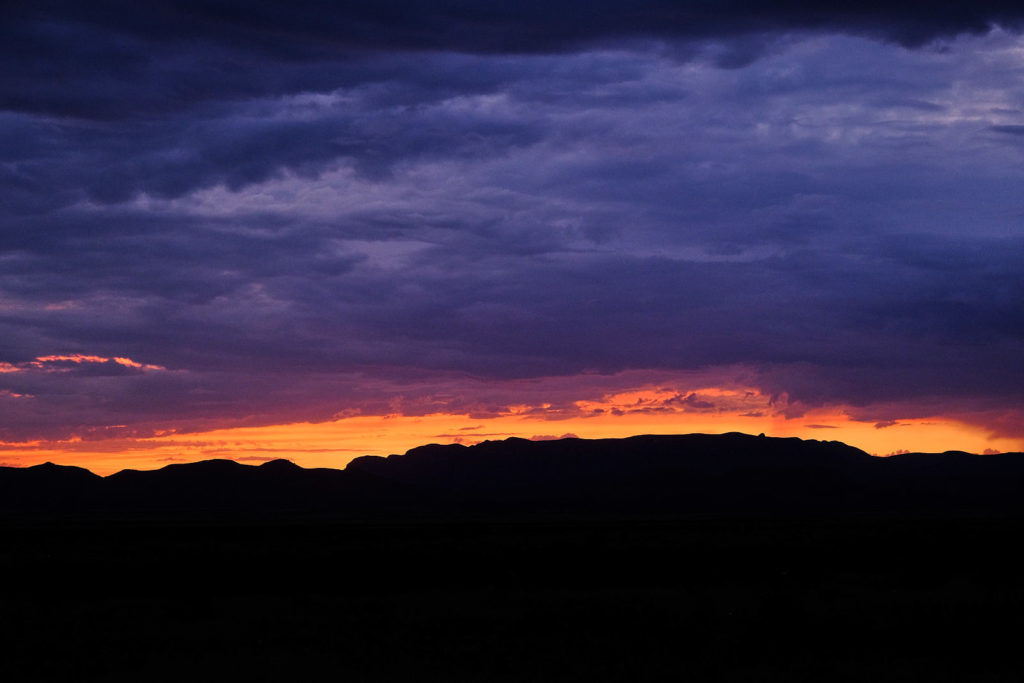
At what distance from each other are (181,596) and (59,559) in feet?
58.0

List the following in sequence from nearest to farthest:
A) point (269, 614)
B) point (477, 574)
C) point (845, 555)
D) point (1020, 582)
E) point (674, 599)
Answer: point (269, 614), point (674, 599), point (1020, 582), point (477, 574), point (845, 555)

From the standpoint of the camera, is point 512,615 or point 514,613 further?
point 514,613

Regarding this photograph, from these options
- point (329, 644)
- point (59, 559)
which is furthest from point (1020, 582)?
point (59, 559)

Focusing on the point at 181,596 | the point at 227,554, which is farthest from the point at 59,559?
the point at 181,596

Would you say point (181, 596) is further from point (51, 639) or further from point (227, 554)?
point (227, 554)

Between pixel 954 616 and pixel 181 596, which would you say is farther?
pixel 181 596

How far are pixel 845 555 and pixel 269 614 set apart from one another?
34192mm

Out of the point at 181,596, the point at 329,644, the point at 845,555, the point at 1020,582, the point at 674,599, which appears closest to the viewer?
the point at 329,644

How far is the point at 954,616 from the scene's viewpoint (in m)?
25.7

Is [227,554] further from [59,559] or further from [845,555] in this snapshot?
[845,555]

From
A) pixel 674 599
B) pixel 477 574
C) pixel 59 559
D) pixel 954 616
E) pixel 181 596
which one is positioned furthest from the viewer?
pixel 59 559

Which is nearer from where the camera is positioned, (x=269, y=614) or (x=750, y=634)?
(x=750, y=634)

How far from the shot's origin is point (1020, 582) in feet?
117

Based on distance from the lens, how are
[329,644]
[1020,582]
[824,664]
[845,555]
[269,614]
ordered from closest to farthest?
[824,664]
[329,644]
[269,614]
[1020,582]
[845,555]
